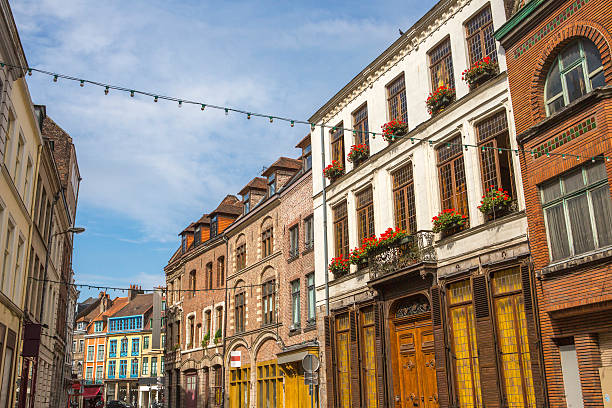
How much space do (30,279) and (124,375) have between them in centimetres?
6216

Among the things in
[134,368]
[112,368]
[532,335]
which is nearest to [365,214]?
[532,335]

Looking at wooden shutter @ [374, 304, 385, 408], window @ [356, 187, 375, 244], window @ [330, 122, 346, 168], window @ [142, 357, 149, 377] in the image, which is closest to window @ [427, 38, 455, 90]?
window @ [356, 187, 375, 244]

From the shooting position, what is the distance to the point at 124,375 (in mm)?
78750

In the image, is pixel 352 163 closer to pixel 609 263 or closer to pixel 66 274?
pixel 609 263

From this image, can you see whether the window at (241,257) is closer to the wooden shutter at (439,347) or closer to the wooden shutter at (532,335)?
the wooden shutter at (439,347)

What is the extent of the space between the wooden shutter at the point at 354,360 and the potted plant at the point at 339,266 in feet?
4.85

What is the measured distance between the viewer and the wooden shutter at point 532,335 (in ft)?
40.4

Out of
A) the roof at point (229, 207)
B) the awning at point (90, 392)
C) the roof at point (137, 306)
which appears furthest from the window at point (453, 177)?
the roof at point (137, 306)

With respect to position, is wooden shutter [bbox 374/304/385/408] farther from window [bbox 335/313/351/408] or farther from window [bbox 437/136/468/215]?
window [bbox 437/136/468/215]

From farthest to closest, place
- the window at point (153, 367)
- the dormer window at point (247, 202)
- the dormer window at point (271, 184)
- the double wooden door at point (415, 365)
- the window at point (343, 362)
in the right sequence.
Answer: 1. the window at point (153, 367)
2. the dormer window at point (247, 202)
3. the dormer window at point (271, 184)
4. the window at point (343, 362)
5. the double wooden door at point (415, 365)

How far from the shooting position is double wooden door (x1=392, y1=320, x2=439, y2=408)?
15711mm

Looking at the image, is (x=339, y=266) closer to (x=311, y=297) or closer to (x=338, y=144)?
(x=311, y=297)

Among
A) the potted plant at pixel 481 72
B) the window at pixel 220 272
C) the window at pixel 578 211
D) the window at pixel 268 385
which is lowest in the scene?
the window at pixel 268 385

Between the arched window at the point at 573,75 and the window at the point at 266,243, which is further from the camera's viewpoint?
the window at the point at 266,243
